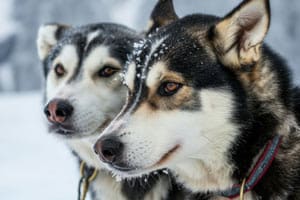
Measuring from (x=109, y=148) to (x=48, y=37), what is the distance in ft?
5.42

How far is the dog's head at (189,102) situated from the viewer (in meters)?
2.14

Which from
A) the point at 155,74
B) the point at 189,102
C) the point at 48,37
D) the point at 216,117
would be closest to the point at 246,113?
the point at 216,117

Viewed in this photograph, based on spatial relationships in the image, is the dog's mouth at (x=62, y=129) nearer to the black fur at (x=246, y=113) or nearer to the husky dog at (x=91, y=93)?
the husky dog at (x=91, y=93)

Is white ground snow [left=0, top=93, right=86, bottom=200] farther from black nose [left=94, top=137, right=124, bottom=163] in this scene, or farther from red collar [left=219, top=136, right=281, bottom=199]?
red collar [left=219, top=136, right=281, bottom=199]

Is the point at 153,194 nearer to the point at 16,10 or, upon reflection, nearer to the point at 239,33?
the point at 239,33

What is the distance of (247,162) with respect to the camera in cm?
224

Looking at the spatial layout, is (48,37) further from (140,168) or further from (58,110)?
(140,168)

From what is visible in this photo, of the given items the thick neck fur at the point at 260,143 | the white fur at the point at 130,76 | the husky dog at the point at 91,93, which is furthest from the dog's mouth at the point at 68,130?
the thick neck fur at the point at 260,143

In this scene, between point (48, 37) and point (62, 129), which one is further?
point (48, 37)

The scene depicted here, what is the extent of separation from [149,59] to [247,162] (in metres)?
0.58

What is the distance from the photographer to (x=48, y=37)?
3.58 metres

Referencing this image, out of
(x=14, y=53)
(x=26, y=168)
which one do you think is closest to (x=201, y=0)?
(x=26, y=168)

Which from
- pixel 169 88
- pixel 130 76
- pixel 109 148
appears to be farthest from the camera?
pixel 130 76

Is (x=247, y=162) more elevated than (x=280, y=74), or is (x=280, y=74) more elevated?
(x=280, y=74)
